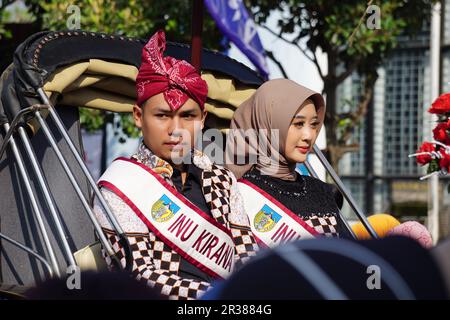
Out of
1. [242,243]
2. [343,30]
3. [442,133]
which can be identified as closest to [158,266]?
[242,243]

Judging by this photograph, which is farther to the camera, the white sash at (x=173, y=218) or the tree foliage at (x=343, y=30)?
the tree foliage at (x=343, y=30)

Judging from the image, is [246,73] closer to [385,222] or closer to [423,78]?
[385,222]

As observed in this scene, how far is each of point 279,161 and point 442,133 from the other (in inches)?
46.5

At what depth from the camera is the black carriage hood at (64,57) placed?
→ 3.72 metres

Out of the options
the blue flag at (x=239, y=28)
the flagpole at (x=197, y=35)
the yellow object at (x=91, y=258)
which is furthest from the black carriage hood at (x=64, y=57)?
the yellow object at (x=91, y=258)

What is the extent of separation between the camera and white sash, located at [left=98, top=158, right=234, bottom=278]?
331 cm

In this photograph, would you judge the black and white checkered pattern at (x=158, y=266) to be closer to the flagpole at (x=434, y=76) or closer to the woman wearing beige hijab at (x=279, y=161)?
the woman wearing beige hijab at (x=279, y=161)

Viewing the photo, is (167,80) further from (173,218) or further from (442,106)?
(442,106)

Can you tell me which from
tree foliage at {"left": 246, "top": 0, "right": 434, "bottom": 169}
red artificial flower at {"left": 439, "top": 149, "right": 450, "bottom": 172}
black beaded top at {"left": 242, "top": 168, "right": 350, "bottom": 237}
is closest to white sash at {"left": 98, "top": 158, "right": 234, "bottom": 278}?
black beaded top at {"left": 242, "top": 168, "right": 350, "bottom": 237}

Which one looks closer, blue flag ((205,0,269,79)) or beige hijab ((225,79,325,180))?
beige hijab ((225,79,325,180))

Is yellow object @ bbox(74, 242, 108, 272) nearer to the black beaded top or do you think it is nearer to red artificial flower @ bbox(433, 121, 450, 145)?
the black beaded top

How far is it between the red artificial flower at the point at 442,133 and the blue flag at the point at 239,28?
0.95m

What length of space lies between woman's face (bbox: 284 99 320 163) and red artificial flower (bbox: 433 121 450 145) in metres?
1.04
